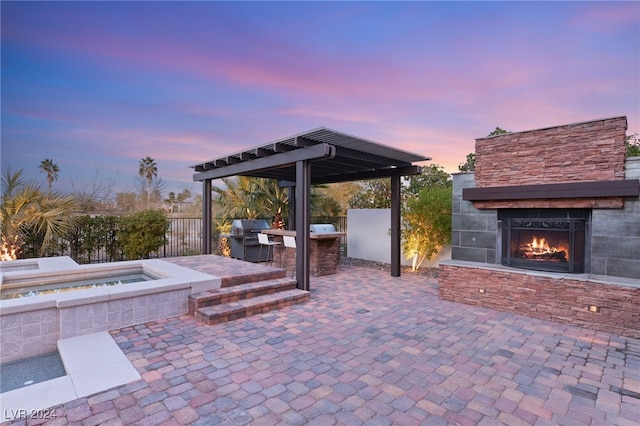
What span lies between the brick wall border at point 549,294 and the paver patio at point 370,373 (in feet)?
0.79

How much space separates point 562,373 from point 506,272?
6.99ft

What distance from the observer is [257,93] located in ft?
32.0

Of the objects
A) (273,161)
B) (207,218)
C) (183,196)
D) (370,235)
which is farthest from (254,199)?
(183,196)

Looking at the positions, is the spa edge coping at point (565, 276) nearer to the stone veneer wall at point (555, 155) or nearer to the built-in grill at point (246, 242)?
the stone veneer wall at point (555, 155)

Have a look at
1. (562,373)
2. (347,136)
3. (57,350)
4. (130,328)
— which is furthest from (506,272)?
(57,350)

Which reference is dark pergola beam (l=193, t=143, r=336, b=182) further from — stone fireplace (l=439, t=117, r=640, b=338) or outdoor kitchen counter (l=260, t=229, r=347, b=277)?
stone fireplace (l=439, t=117, r=640, b=338)

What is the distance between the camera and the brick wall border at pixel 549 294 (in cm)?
395

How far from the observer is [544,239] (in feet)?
16.4

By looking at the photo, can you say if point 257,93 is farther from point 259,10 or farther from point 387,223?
point 387,223

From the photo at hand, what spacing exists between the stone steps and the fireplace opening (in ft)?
12.2

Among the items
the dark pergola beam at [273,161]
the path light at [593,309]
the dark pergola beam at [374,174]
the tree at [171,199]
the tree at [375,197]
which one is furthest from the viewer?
the tree at [171,199]

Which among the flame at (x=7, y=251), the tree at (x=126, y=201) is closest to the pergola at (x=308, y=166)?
the flame at (x=7, y=251)

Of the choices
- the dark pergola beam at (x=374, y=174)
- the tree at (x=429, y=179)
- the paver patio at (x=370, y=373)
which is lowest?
the paver patio at (x=370, y=373)

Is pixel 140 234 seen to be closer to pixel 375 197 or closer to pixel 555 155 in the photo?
pixel 555 155
